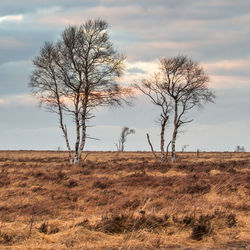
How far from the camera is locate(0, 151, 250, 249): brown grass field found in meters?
6.85

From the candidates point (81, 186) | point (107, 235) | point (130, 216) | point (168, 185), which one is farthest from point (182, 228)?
point (81, 186)

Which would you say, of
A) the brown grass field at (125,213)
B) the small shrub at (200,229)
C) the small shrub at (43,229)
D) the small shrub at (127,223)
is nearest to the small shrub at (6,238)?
the brown grass field at (125,213)

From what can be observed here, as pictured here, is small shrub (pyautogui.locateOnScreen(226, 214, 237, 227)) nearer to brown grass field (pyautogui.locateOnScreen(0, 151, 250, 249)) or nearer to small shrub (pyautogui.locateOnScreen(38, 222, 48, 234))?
brown grass field (pyautogui.locateOnScreen(0, 151, 250, 249))

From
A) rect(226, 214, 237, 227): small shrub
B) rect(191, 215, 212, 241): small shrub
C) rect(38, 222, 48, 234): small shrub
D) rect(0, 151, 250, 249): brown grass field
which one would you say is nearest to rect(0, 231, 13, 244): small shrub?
rect(0, 151, 250, 249): brown grass field

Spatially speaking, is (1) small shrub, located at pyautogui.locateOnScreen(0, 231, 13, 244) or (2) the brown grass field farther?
(2) the brown grass field

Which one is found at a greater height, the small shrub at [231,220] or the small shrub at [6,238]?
the small shrub at [231,220]

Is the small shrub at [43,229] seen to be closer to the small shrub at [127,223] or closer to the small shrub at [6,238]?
the small shrub at [6,238]

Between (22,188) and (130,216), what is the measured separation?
7704 millimetres

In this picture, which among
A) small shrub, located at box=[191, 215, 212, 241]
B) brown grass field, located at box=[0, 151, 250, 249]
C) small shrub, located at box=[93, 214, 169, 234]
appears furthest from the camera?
small shrub, located at box=[93, 214, 169, 234]

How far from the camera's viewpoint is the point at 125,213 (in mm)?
8617

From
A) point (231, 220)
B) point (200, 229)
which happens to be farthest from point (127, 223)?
point (231, 220)

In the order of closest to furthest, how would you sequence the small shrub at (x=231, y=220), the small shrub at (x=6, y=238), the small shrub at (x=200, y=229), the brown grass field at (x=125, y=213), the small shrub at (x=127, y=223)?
the small shrub at (x=6, y=238) → the brown grass field at (x=125, y=213) → the small shrub at (x=200, y=229) → the small shrub at (x=127, y=223) → the small shrub at (x=231, y=220)

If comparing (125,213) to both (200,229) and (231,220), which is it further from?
(231,220)

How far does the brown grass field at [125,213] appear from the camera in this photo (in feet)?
22.5
